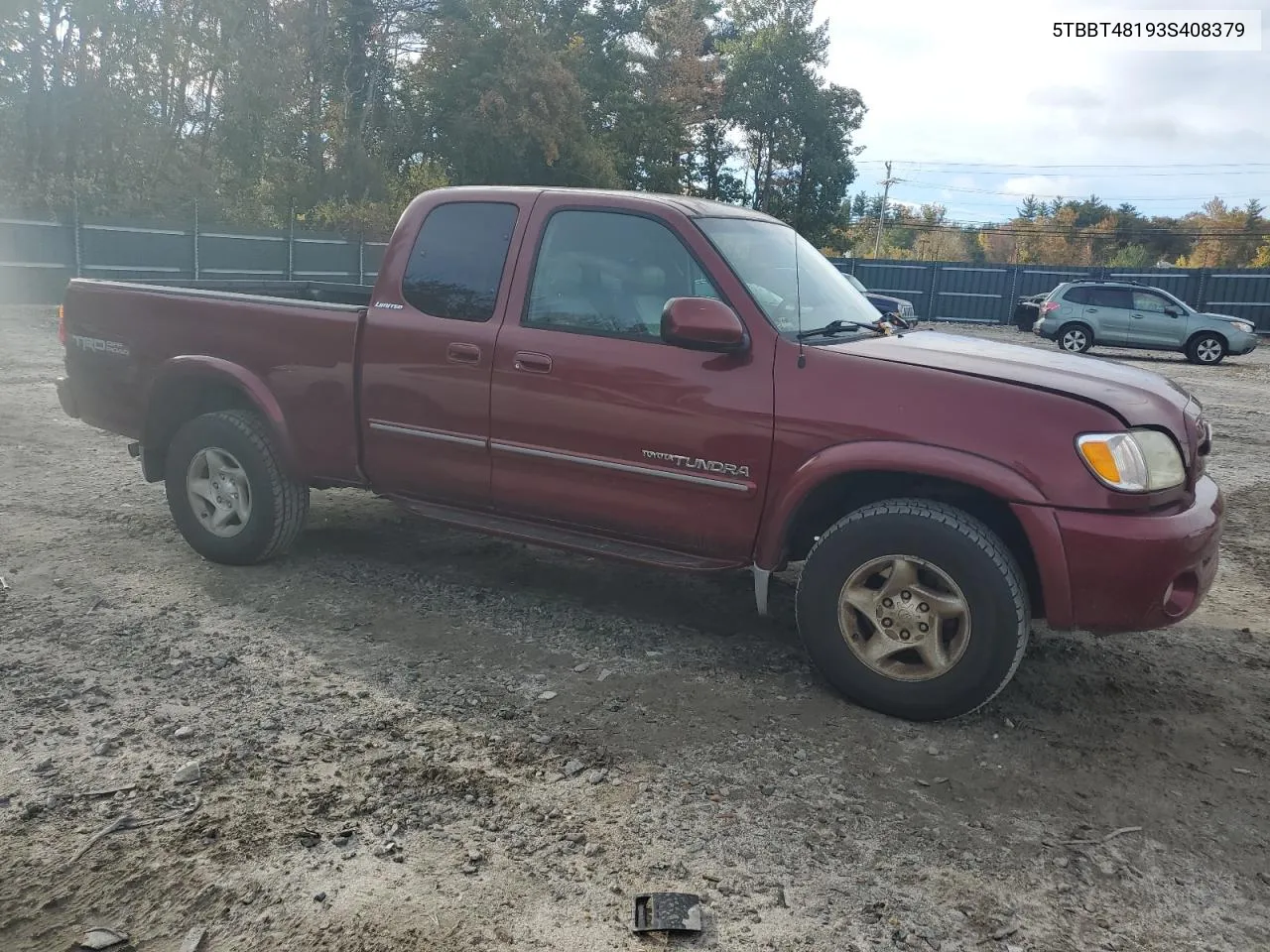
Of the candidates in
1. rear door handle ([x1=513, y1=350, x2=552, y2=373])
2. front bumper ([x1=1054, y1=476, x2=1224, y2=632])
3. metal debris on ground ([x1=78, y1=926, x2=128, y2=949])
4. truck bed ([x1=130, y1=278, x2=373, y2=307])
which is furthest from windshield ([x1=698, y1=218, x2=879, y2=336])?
metal debris on ground ([x1=78, y1=926, x2=128, y2=949])

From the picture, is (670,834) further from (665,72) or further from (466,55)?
(665,72)

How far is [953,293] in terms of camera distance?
33.1 metres

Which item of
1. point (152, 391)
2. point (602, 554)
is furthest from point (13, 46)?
point (602, 554)

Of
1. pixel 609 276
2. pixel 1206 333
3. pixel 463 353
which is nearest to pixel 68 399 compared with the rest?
pixel 463 353

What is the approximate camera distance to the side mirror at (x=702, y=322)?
3.79 metres

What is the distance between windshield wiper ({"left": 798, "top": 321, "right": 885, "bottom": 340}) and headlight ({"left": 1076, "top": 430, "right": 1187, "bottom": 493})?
3.71ft

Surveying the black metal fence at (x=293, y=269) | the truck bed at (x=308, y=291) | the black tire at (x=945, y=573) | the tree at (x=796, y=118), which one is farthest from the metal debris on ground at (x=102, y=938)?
the tree at (x=796, y=118)

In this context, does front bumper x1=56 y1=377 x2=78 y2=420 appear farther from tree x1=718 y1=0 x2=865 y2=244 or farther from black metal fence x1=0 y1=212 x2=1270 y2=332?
tree x1=718 y1=0 x2=865 y2=244

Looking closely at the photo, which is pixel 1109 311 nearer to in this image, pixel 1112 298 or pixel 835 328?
Answer: pixel 1112 298

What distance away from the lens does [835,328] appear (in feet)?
13.9

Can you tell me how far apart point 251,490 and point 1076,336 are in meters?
20.7

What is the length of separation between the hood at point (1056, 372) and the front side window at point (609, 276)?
747mm

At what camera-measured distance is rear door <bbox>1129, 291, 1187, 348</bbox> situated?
69.1ft

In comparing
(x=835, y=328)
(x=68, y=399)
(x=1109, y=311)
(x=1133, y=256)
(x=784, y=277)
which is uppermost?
(x=1133, y=256)
